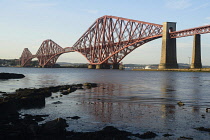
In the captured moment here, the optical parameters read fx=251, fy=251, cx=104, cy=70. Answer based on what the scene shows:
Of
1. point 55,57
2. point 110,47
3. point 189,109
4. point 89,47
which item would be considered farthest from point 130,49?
point 189,109

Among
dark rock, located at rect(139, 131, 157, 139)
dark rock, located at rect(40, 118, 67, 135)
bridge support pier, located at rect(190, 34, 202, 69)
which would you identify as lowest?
dark rock, located at rect(139, 131, 157, 139)

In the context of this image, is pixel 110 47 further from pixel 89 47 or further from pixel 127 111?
pixel 127 111

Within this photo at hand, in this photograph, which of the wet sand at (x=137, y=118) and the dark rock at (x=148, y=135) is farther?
the wet sand at (x=137, y=118)

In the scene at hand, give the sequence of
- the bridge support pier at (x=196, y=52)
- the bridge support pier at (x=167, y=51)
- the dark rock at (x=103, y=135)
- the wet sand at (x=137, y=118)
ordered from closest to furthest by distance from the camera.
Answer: the dark rock at (x=103, y=135) < the wet sand at (x=137, y=118) < the bridge support pier at (x=196, y=52) < the bridge support pier at (x=167, y=51)

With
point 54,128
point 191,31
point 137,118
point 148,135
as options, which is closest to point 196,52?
point 191,31

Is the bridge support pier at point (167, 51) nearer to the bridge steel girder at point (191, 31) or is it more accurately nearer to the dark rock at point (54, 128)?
the bridge steel girder at point (191, 31)

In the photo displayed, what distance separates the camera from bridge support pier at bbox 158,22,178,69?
319ft

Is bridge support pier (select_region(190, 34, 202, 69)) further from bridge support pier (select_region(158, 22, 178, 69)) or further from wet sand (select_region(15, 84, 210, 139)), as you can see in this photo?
wet sand (select_region(15, 84, 210, 139))

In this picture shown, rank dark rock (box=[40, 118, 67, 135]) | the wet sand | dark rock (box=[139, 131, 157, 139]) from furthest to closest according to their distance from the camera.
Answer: the wet sand, dark rock (box=[40, 118, 67, 135]), dark rock (box=[139, 131, 157, 139])

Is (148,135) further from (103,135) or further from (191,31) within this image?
(191,31)

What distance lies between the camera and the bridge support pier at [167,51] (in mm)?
97188

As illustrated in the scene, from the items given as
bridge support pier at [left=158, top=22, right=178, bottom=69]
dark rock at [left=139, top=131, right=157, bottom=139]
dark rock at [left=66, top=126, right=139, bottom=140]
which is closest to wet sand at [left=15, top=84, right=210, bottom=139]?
dark rock at [left=139, top=131, right=157, bottom=139]

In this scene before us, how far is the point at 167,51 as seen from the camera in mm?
96812

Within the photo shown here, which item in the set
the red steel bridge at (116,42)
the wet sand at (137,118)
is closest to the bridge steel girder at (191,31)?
the red steel bridge at (116,42)
